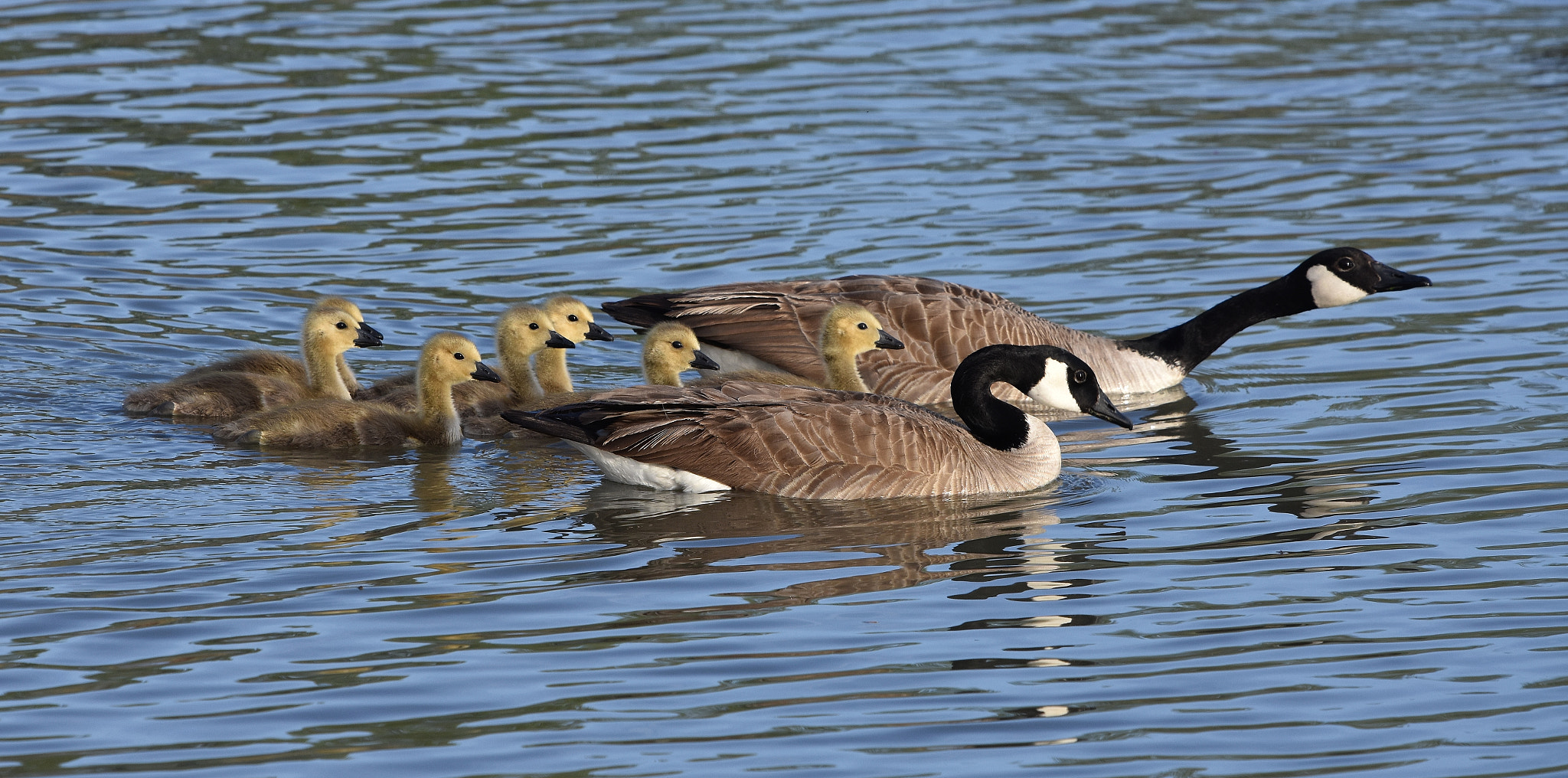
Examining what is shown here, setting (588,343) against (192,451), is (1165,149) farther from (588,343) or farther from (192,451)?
(192,451)

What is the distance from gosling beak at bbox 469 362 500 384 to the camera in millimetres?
11359

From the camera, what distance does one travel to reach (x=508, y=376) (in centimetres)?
1216

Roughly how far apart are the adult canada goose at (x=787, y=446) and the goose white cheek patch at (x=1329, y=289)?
358cm

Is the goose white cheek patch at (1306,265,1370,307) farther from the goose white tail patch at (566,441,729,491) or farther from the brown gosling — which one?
the brown gosling

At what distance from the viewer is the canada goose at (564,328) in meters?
11.9

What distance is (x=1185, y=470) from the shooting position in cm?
1062

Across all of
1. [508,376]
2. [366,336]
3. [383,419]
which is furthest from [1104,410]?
[366,336]

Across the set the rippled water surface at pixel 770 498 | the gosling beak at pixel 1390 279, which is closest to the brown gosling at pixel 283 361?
the rippled water surface at pixel 770 498

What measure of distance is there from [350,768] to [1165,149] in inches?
517

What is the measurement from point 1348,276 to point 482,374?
5.61m

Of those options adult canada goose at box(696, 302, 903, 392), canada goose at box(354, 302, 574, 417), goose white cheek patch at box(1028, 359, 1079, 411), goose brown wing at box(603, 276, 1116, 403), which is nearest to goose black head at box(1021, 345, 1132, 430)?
goose white cheek patch at box(1028, 359, 1079, 411)

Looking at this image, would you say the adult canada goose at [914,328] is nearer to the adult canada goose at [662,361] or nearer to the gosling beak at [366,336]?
the adult canada goose at [662,361]

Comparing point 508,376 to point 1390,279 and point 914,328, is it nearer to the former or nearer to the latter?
point 914,328

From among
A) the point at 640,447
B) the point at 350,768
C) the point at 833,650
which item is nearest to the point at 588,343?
the point at 640,447
